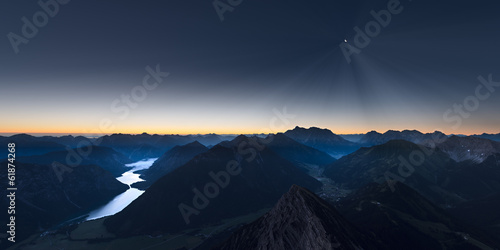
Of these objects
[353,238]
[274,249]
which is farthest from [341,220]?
[274,249]

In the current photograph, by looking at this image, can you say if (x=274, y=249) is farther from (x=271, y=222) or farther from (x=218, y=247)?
(x=218, y=247)

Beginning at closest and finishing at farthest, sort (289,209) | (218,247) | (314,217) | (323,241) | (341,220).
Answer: (323,241) → (314,217) → (289,209) → (341,220) → (218,247)

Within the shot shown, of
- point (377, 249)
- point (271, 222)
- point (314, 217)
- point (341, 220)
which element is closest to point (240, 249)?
point (271, 222)

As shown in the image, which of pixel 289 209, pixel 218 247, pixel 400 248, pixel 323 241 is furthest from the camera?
pixel 400 248

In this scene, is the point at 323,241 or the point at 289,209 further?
the point at 289,209

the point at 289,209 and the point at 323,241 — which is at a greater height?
the point at 289,209

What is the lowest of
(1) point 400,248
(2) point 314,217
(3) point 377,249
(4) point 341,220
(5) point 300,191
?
(1) point 400,248

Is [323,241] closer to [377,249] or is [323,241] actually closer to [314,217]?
[314,217]
